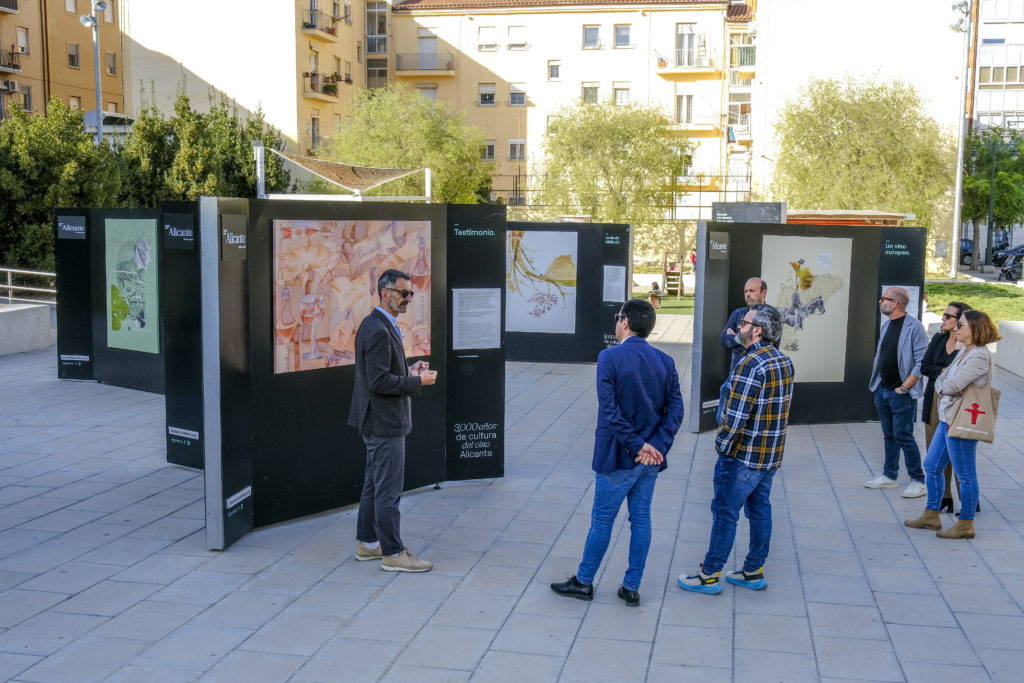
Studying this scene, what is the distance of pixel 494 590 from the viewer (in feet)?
21.6

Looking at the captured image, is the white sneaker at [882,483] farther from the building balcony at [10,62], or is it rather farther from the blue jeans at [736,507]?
the building balcony at [10,62]

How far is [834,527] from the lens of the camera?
8.12 m

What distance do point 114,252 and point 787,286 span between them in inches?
344

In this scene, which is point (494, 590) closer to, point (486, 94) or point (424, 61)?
point (486, 94)

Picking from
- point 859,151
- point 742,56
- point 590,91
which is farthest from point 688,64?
point 859,151

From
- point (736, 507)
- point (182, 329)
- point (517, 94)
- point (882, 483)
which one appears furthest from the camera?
point (517, 94)

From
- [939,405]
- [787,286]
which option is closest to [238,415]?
[939,405]

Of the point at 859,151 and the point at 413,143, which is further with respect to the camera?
the point at 413,143

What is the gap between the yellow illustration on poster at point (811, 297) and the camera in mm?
12125

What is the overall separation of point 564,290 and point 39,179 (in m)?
17.1

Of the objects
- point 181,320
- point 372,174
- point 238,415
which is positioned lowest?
point 238,415

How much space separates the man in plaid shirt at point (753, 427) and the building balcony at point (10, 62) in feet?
158

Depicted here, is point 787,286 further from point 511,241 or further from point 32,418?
point 32,418

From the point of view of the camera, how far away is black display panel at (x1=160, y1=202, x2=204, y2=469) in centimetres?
818
